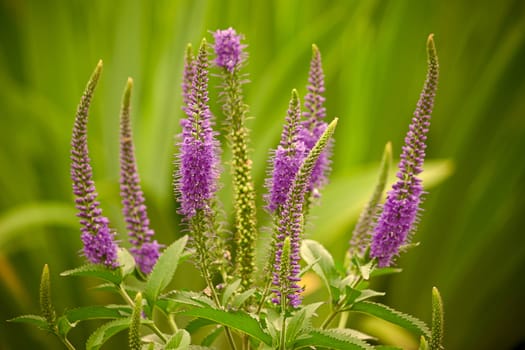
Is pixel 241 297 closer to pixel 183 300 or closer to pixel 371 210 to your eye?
pixel 183 300

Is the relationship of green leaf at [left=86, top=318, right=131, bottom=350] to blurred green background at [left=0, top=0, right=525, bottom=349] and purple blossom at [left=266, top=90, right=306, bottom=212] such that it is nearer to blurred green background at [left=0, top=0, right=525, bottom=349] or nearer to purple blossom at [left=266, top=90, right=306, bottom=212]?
purple blossom at [left=266, top=90, right=306, bottom=212]

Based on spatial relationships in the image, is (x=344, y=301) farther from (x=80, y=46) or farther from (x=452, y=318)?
(x=80, y=46)

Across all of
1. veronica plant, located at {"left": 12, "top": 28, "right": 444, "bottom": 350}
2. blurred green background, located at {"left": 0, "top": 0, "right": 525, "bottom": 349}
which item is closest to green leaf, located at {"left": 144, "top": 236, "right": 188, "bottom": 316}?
veronica plant, located at {"left": 12, "top": 28, "right": 444, "bottom": 350}

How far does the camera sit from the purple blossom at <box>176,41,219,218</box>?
595mm

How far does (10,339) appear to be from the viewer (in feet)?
6.23

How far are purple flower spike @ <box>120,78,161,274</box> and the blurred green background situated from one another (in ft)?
3.23

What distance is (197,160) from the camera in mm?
604

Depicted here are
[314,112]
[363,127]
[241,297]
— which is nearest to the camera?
[241,297]

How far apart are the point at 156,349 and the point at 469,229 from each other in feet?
5.19

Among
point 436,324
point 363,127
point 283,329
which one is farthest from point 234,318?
point 363,127

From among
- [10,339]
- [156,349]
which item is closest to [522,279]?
[10,339]

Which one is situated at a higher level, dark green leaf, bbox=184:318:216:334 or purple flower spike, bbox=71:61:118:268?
purple flower spike, bbox=71:61:118:268

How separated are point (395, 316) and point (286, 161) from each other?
149 mm

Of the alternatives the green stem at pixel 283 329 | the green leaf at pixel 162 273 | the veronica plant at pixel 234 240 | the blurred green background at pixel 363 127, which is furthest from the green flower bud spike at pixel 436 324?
the blurred green background at pixel 363 127
